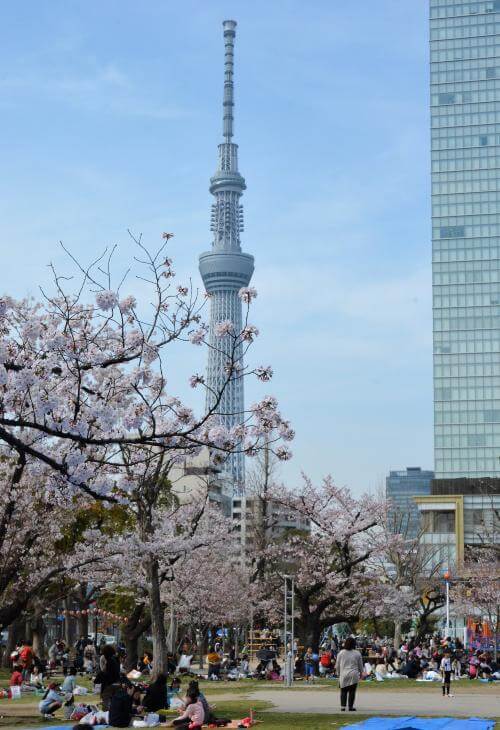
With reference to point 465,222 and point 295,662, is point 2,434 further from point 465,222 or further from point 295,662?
point 465,222

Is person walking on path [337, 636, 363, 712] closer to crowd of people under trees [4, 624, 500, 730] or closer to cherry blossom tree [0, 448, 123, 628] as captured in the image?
crowd of people under trees [4, 624, 500, 730]

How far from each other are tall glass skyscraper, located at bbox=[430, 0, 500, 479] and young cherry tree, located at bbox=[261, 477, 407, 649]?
9647cm

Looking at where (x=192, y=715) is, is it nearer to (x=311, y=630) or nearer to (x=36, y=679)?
(x=36, y=679)

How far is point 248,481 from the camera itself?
5672 centimetres

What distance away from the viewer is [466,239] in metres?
149

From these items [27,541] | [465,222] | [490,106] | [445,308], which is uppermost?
[490,106]

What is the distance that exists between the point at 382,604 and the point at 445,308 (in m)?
106

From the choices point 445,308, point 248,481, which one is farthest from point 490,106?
point 248,481

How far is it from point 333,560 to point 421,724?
2543cm

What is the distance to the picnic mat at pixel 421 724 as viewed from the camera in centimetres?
1831

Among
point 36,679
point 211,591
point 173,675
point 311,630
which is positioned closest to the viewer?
point 36,679

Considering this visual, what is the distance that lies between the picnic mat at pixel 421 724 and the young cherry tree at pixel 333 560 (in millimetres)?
21534

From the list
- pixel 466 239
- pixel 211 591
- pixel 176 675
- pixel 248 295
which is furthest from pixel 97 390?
pixel 466 239

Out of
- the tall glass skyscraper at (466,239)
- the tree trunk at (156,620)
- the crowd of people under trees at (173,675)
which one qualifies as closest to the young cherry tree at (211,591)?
the crowd of people under trees at (173,675)
